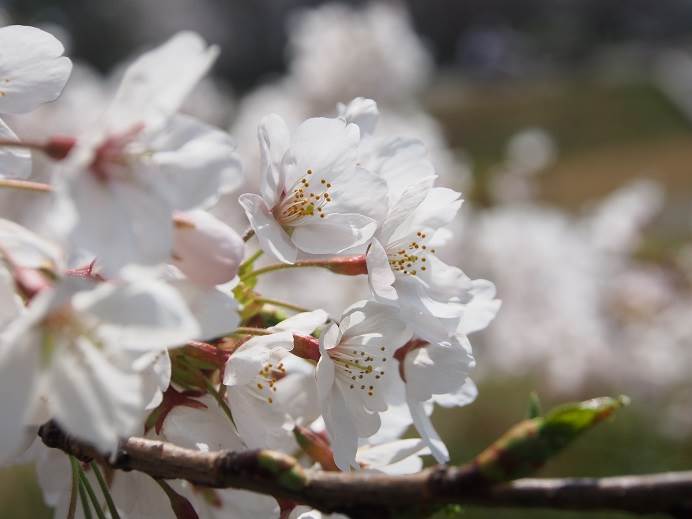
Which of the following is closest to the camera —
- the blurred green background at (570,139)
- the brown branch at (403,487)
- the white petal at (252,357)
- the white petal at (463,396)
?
the brown branch at (403,487)

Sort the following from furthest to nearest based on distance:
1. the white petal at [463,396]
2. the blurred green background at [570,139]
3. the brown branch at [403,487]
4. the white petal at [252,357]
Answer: the blurred green background at [570,139] < the white petal at [463,396] < the white petal at [252,357] < the brown branch at [403,487]

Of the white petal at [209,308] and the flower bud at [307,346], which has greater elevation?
the white petal at [209,308]

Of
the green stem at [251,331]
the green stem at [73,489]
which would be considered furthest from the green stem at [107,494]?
the green stem at [251,331]

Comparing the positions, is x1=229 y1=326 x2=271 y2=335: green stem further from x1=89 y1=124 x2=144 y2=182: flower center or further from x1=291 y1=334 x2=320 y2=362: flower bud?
x1=89 y1=124 x2=144 y2=182: flower center

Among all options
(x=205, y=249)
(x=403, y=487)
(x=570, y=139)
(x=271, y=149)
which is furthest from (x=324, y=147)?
(x=570, y=139)

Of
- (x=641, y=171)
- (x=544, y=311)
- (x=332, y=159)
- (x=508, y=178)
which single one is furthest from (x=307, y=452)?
(x=641, y=171)

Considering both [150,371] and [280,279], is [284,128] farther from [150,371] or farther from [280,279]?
[280,279]

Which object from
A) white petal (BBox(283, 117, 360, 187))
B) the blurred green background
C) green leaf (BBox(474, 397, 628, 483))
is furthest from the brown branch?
the blurred green background

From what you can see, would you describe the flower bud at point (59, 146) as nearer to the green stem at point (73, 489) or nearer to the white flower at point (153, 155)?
the white flower at point (153, 155)
